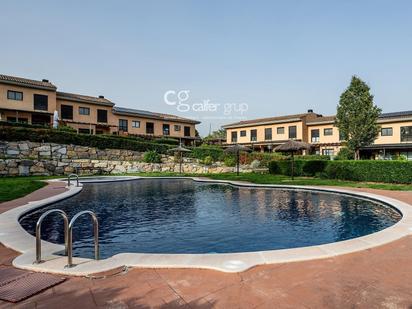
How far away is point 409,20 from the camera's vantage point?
15.4 metres

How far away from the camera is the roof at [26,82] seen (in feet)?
102

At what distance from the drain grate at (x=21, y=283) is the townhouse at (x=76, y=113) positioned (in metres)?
34.1

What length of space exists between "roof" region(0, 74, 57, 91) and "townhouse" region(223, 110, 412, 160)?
100 feet

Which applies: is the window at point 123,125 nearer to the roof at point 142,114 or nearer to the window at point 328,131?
the roof at point 142,114

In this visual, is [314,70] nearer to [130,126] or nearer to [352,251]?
[352,251]

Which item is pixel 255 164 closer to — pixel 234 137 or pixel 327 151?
pixel 327 151

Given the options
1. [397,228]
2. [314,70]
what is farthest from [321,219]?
[314,70]

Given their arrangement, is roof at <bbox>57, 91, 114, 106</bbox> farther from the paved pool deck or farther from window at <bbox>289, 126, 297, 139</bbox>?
the paved pool deck

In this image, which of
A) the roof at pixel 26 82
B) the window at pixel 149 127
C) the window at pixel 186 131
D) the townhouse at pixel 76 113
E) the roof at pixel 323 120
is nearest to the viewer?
the roof at pixel 26 82

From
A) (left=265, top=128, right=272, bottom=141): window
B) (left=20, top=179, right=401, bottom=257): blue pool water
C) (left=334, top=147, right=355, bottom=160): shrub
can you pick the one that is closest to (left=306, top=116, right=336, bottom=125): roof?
(left=265, top=128, right=272, bottom=141): window

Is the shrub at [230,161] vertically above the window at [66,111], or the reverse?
the window at [66,111]

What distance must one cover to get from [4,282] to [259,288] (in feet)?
11.4

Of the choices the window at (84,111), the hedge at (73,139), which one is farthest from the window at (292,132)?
the window at (84,111)

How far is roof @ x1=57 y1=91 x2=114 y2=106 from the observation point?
36237 millimetres
